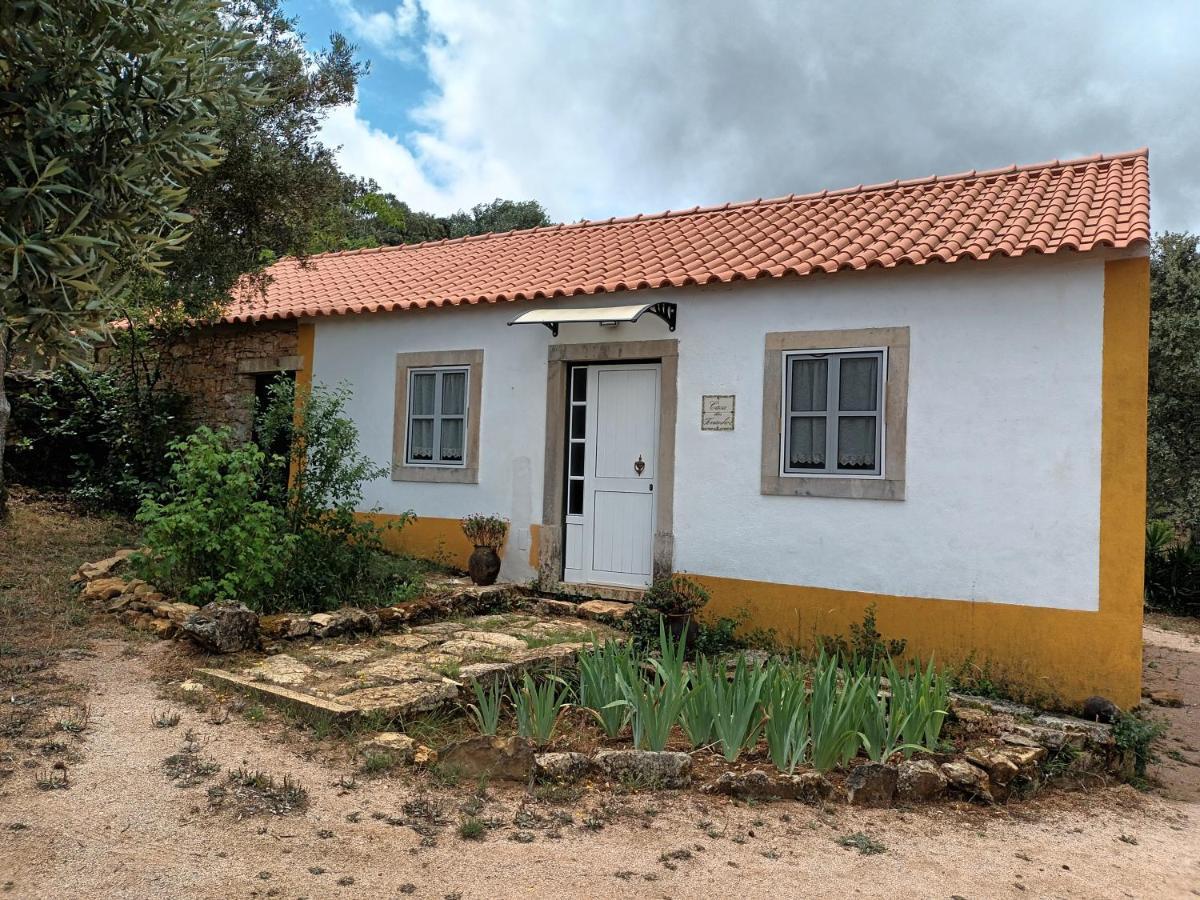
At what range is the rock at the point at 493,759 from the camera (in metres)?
4.37

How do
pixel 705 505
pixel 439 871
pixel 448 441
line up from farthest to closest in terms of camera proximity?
pixel 448 441, pixel 705 505, pixel 439 871

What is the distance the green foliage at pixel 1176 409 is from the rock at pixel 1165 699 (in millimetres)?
6047

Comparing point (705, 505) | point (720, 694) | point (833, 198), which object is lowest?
point (720, 694)

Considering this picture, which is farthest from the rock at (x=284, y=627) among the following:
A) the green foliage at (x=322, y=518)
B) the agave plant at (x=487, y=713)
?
the agave plant at (x=487, y=713)

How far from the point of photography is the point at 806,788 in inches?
172

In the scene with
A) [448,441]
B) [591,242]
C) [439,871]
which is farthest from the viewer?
[591,242]

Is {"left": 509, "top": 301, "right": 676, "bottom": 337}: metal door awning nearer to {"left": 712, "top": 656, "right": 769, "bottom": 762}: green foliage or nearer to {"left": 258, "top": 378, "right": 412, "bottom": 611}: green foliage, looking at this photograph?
{"left": 258, "top": 378, "right": 412, "bottom": 611}: green foliage

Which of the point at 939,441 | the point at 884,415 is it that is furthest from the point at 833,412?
the point at 939,441

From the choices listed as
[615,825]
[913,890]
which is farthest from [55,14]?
[913,890]

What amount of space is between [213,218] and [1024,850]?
28.0ft

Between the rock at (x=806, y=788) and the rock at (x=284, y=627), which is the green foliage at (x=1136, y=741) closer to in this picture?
the rock at (x=806, y=788)

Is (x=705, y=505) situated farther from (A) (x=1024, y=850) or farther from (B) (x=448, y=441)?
(A) (x=1024, y=850)

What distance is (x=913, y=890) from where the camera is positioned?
11.4ft

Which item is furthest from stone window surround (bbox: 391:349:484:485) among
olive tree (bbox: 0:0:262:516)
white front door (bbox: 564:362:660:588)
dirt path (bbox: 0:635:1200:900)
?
olive tree (bbox: 0:0:262:516)
